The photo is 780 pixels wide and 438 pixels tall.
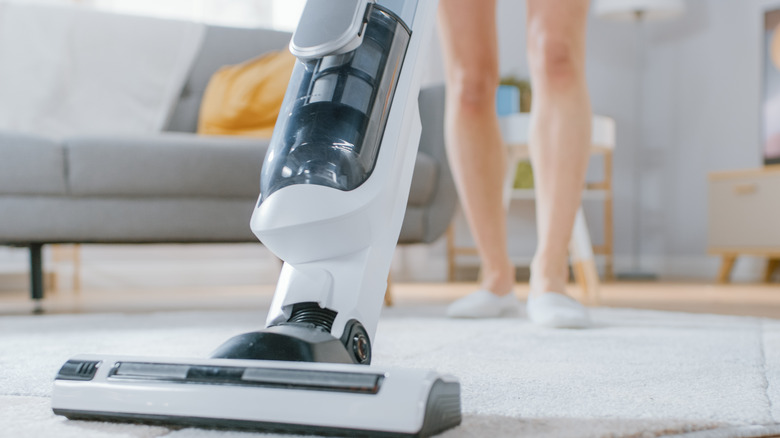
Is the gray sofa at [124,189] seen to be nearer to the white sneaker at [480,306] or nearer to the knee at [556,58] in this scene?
the white sneaker at [480,306]

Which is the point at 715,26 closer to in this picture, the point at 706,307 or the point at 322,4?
the point at 706,307

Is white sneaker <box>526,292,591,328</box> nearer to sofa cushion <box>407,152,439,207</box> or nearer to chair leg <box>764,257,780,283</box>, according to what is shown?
sofa cushion <box>407,152,439,207</box>

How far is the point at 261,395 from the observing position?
1.57 ft

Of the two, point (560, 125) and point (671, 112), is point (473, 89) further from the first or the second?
point (671, 112)

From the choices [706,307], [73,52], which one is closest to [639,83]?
[706,307]

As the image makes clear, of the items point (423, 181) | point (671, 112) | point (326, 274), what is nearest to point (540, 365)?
point (326, 274)

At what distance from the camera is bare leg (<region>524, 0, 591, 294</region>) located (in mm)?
1343

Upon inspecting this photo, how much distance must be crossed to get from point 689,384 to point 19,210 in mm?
1406

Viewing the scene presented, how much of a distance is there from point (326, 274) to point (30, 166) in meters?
1.25

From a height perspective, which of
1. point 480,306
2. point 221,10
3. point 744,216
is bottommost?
point 480,306

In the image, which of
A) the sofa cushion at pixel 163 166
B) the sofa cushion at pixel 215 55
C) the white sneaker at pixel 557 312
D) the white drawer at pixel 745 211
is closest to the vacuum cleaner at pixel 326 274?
the white sneaker at pixel 557 312

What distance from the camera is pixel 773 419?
1.84ft

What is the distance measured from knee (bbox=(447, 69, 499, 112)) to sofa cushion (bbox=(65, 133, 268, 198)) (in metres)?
0.50

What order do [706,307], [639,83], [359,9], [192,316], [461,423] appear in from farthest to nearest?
[639,83]
[706,307]
[192,316]
[359,9]
[461,423]
